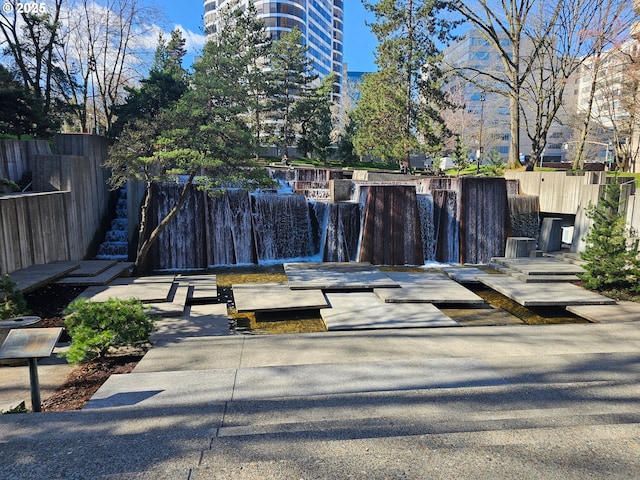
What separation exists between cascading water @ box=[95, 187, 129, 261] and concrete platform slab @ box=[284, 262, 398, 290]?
19.5 feet

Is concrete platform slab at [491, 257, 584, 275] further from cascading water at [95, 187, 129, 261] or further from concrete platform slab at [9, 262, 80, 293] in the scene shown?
cascading water at [95, 187, 129, 261]

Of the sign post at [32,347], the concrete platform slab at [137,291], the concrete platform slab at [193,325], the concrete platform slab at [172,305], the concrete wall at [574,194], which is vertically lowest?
the concrete platform slab at [193,325]

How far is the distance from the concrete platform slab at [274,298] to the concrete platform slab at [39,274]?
3.62 m

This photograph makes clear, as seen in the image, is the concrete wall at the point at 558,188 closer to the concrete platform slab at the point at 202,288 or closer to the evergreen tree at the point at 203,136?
the evergreen tree at the point at 203,136

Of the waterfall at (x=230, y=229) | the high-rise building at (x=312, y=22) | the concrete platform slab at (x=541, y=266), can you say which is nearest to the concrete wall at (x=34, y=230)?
the waterfall at (x=230, y=229)

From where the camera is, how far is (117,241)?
15086 millimetres

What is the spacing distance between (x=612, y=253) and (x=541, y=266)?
9.59 feet

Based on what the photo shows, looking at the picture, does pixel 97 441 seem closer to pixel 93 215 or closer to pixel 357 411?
pixel 357 411

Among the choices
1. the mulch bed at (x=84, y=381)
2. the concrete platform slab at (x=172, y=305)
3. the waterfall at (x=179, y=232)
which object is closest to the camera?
the mulch bed at (x=84, y=381)

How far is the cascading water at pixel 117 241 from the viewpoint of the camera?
571 inches

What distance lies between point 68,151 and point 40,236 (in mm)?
6242

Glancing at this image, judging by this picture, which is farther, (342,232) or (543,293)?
(342,232)

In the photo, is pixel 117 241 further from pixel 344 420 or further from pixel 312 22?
pixel 312 22

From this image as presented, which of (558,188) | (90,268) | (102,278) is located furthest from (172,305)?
(558,188)
